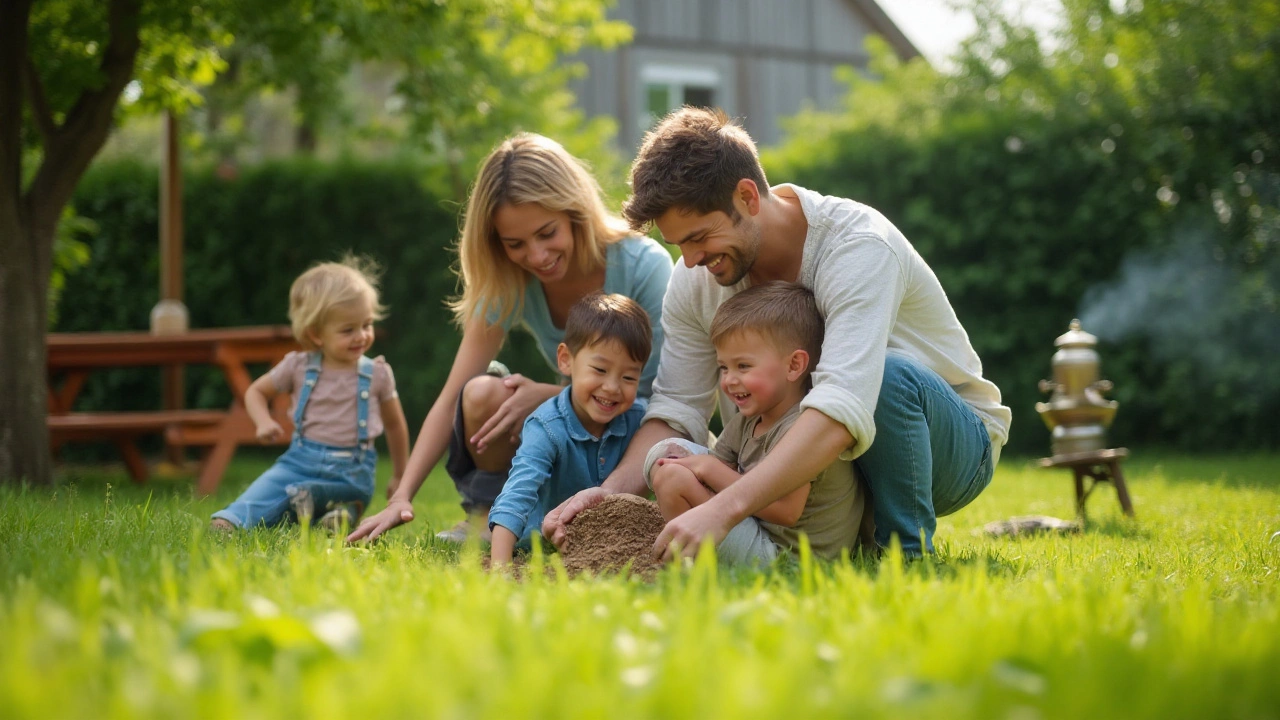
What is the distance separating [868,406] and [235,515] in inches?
98.4

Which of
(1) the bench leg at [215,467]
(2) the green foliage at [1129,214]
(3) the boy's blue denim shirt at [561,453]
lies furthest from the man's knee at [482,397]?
(2) the green foliage at [1129,214]

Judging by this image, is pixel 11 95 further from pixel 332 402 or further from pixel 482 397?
pixel 482 397

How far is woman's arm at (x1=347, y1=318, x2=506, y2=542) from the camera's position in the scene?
3.35 meters

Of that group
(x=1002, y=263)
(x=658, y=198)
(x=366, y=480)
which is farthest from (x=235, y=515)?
(x=1002, y=263)

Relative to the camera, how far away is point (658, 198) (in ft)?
9.77

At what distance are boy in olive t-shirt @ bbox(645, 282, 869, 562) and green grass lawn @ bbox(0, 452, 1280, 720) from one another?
26cm

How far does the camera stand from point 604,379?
3471 mm

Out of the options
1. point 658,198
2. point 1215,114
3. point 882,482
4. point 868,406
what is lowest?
point 882,482

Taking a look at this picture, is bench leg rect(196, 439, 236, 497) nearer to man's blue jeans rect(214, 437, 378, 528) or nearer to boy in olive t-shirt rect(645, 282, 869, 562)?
man's blue jeans rect(214, 437, 378, 528)

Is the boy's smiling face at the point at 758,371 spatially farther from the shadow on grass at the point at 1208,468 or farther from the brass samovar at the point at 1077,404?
the shadow on grass at the point at 1208,468

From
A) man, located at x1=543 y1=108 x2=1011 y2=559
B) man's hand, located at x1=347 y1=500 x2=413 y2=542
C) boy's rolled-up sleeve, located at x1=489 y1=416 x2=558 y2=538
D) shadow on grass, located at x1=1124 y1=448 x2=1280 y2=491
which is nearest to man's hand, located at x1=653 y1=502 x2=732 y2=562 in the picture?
man, located at x1=543 y1=108 x2=1011 y2=559

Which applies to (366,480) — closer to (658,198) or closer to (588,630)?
(658,198)

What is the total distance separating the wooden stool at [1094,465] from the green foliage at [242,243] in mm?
5883

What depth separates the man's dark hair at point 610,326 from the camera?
3457 mm
